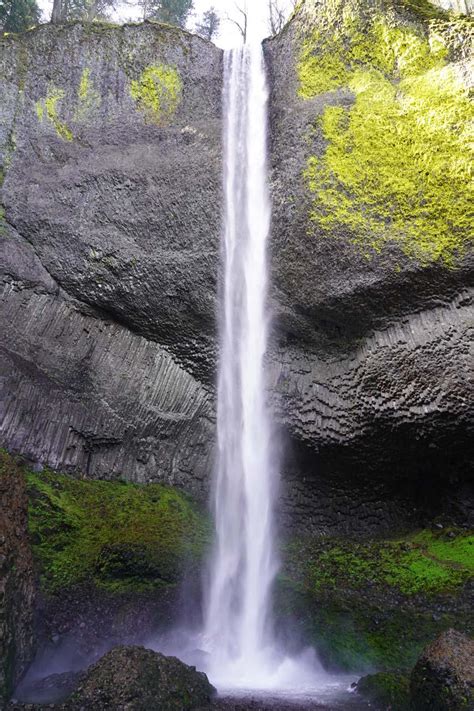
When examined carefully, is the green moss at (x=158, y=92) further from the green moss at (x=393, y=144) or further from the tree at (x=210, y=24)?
the tree at (x=210, y=24)

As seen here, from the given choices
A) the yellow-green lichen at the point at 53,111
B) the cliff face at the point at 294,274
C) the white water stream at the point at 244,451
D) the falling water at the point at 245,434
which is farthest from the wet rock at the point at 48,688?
the yellow-green lichen at the point at 53,111

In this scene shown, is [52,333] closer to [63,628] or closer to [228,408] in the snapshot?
[228,408]

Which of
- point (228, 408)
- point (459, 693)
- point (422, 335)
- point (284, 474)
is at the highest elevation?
point (422, 335)

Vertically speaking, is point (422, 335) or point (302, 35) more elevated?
point (302, 35)

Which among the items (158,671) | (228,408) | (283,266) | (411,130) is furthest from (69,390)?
(411,130)

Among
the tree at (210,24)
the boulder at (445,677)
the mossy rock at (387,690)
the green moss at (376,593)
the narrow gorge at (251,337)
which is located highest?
the tree at (210,24)

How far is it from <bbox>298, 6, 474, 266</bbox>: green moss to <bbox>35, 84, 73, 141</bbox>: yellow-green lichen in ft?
13.9

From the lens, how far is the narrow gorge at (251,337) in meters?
6.85

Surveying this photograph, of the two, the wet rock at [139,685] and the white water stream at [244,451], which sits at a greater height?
the white water stream at [244,451]

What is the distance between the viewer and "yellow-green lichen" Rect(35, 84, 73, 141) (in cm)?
939

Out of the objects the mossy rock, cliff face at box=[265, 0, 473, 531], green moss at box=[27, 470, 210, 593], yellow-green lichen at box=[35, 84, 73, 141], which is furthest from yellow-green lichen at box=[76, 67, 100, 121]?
the mossy rock

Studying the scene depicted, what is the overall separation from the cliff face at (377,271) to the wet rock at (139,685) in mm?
4045

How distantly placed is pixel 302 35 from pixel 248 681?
10270 millimetres

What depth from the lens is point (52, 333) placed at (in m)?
8.15
